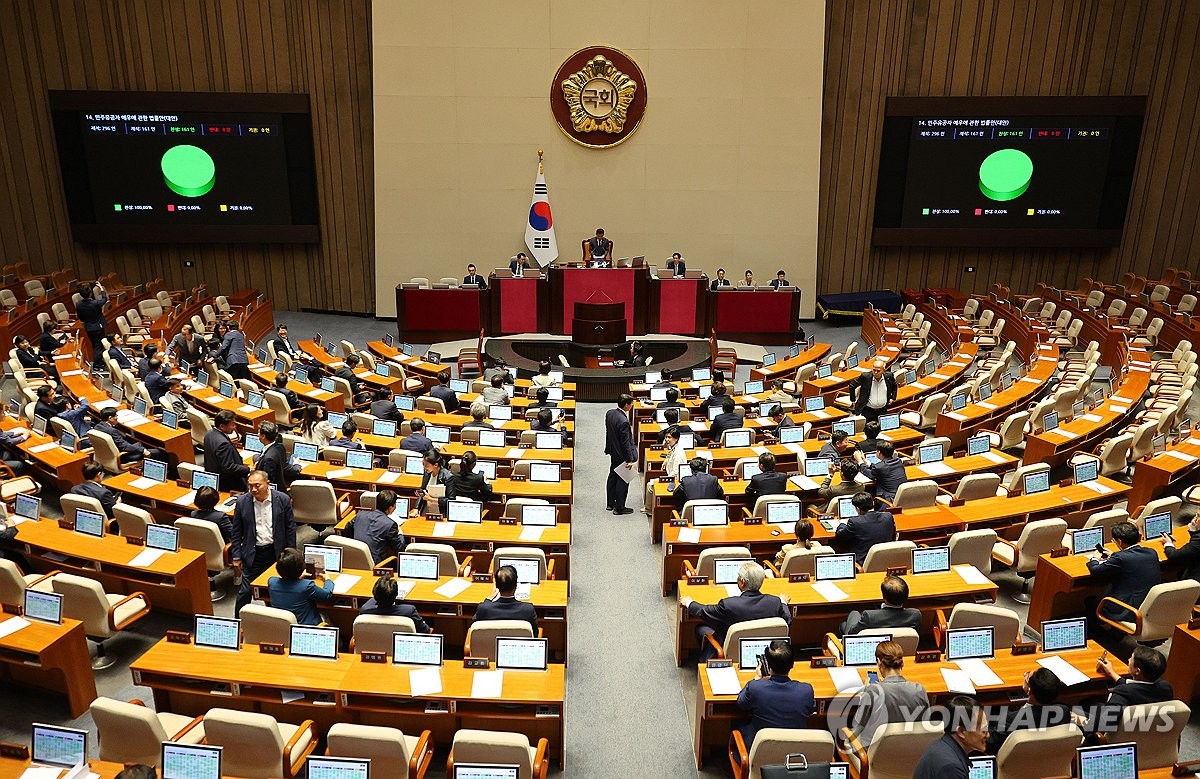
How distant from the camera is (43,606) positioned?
6145mm

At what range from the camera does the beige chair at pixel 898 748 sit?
482 cm

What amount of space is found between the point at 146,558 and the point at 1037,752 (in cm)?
665

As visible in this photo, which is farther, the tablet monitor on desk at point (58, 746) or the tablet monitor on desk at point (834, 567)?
the tablet monitor on desk at point (834, 567)

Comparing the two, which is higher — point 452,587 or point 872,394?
point 872,394

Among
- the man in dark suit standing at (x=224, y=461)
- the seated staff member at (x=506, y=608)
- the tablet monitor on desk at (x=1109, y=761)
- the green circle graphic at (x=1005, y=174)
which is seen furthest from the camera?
the green circle graphic at (x=1005, y=174)

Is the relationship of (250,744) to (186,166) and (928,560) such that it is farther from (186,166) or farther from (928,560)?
(186,166)

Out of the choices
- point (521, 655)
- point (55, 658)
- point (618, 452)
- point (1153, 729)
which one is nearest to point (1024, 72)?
point (618, 452)

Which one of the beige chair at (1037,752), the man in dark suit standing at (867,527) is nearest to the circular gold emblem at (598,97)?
the man in dark suit standing at (867,527)

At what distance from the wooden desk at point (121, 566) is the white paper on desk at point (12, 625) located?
3.00 feet

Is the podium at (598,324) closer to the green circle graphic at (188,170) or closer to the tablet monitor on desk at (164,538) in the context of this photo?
the green circle graphic at (188,170)

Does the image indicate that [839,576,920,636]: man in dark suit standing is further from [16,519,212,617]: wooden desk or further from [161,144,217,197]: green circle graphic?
[161,144,217,197]: green circle graphic

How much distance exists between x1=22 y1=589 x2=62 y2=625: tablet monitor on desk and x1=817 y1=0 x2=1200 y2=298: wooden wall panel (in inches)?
706

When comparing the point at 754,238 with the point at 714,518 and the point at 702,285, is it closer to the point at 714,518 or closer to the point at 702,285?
the point at 702,285

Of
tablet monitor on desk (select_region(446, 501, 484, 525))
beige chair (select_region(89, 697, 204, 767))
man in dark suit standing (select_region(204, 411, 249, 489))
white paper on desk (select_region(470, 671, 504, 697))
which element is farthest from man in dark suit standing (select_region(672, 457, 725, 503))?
beige chair (select_region(89, 697, 204, 767))
